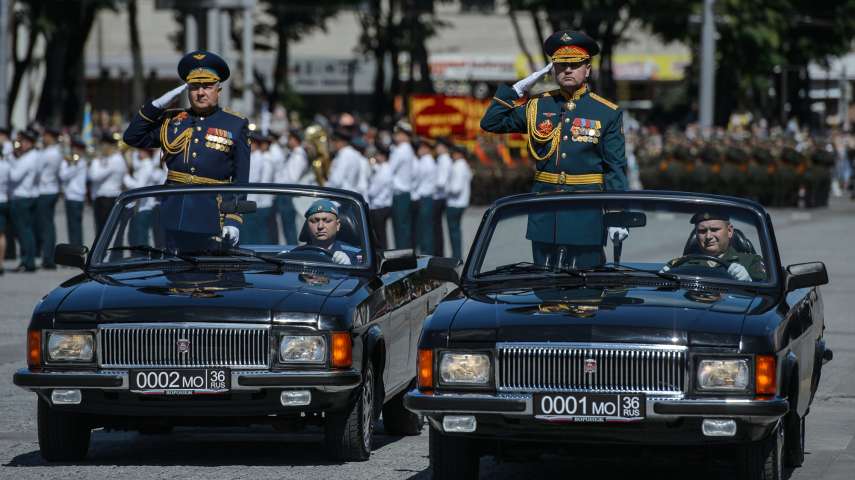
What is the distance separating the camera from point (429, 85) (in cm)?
5584

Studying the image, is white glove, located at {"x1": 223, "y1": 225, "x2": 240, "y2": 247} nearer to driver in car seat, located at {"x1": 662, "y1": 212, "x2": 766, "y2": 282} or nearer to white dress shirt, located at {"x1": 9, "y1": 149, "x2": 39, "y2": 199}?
driver in car seat, located at {"x1": 662, "y1": 212, "x2": 766, "y2": 282}

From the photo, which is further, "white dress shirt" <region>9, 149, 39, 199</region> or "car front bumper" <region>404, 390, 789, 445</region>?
"white dress shirt" <region>9, 149, 39, 199</region>

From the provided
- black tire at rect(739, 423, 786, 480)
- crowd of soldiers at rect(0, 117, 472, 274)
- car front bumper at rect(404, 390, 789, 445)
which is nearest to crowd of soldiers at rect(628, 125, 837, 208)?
crowd of soldiers at rect(0, 117, 472, 274)

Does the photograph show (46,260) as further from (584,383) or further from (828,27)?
(828,27)

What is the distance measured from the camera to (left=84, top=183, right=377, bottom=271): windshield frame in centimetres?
988

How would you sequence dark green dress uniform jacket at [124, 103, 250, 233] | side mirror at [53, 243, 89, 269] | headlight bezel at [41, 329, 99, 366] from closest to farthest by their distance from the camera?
1. headlight bezel at [41, 329, 99, 366]
2. side mirror at [53, 243, 89, 269]
3. dark green dress uniform jacket at [124, 103, 250, 233]

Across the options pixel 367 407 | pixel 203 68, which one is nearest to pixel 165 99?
pixel 203 68

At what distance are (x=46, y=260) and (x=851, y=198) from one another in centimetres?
2644

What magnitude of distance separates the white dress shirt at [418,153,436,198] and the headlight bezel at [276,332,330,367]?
16.5 metres

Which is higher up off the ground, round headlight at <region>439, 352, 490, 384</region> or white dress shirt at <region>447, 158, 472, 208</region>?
round headlight at <region>439, 352, 490, 384</region>

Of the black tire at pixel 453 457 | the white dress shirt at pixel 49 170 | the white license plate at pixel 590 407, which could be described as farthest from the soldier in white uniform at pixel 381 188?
the white license plate at pixel 590 407

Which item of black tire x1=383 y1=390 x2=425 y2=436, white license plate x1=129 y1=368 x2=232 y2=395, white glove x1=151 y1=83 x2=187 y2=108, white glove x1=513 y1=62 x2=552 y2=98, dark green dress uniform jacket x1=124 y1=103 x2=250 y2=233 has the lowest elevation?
black tire x1=383 y1=390 x2=425 y2=436

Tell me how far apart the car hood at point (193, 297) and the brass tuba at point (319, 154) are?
17.0m

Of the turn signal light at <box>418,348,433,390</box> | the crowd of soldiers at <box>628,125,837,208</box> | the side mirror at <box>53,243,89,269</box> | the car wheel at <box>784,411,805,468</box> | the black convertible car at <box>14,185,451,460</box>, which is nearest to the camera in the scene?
the turn signal light at <box>418,348,433,390</box>
